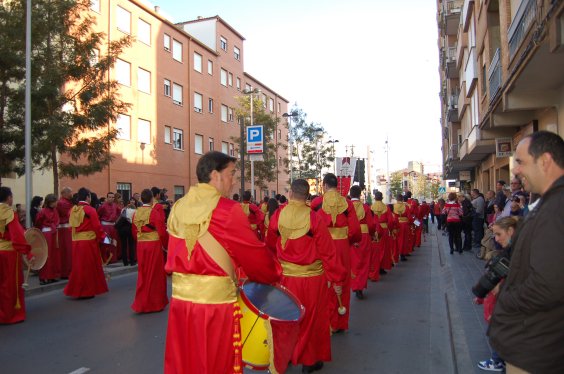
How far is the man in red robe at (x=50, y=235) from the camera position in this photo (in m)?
11.3

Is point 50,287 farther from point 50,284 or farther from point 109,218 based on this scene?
point 109,218

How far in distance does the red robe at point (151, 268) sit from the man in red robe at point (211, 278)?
5.25 meters

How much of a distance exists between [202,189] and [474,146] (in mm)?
18971

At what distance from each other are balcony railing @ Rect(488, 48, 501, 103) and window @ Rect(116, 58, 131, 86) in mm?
19579

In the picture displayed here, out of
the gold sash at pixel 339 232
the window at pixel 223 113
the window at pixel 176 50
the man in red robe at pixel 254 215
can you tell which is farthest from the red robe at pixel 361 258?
the window at pixel 223 113

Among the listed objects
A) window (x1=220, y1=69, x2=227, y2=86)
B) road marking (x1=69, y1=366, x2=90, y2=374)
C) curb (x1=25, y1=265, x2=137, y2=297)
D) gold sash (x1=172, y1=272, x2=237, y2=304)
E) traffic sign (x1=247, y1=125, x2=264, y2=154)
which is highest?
window (x1=220, y1=69, x2=227, y2=86)

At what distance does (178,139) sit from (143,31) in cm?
760

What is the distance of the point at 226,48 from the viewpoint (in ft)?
143

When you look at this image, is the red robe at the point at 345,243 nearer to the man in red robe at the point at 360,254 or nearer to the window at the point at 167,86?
the man in red robe at the point at 360,254

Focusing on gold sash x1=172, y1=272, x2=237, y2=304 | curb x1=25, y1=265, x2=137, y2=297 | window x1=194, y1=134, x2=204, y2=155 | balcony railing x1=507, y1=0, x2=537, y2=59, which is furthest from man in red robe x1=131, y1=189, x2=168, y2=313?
window x1=194, y1=134, x2=204, y2=155

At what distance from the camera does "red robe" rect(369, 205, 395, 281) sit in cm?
1159

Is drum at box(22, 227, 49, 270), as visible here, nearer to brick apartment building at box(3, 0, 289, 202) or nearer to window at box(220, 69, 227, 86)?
brick apartment building at box(3, 0, 289, 202)

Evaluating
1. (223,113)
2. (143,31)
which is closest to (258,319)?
(143,31)

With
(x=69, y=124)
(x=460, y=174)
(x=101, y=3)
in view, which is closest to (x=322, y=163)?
(x=460, y=174)
